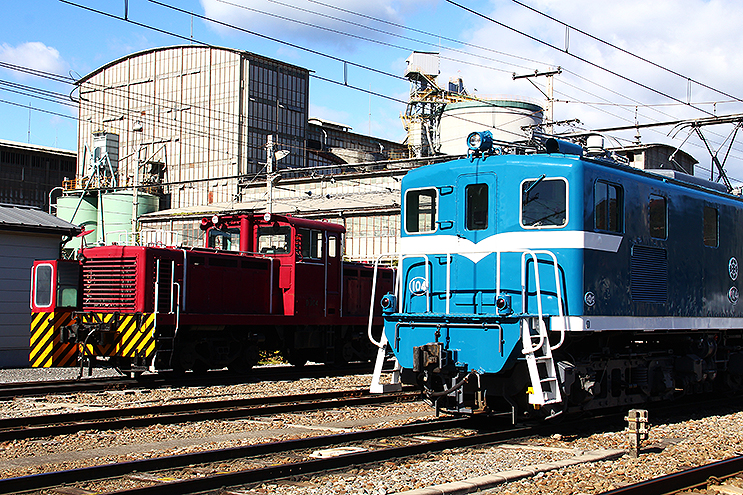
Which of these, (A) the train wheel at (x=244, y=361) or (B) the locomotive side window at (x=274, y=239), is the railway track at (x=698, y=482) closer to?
(A) the train wheel at (x=244, y=361)

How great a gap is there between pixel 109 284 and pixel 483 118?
45.4m

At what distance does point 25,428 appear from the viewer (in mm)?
9789

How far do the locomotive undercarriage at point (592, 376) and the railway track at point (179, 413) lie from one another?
2.40 meters

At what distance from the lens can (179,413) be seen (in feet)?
37.2

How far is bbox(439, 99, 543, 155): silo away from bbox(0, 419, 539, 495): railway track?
1914 inches

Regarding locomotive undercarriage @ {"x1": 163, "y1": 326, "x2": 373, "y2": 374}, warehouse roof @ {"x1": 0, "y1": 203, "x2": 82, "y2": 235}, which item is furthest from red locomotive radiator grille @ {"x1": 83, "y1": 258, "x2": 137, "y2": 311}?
warehouse roof @ {"x1": 0, "y1": 203, "x2": 82, "y2": 235}

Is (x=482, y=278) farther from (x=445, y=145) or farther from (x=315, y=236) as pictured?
(x=445, y=145)

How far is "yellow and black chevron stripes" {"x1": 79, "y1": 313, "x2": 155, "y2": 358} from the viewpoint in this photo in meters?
14.5

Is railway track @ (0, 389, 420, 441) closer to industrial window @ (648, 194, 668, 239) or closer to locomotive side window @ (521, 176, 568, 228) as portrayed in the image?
locomotive side window @ (521, 176, 568, 228)

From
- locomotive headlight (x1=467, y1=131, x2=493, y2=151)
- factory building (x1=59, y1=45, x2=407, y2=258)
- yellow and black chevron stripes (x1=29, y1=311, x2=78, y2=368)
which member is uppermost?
factory building (x1=59, y1=45, x2=407, y2=258)

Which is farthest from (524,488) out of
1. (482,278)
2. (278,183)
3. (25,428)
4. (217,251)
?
(278,183)

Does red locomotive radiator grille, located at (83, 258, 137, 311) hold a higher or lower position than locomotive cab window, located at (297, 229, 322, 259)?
lower

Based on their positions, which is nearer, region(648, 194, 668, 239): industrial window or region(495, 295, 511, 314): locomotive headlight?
region(495, 295, 511, 314): locomotive headlight

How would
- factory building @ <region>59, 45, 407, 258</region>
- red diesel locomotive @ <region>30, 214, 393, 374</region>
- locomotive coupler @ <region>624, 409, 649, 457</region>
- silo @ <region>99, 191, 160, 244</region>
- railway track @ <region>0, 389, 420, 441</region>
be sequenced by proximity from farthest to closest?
factory building @ <region>59, 45, 407, 258</region>
silo @ <region>99, 191, 160, 244</region>
red diesel locomotive @ <region>30, 214, 393, 374</region>
railway track @ <region>0, 389, 420, 441</region>
locomotive coupler @ <region>624, 409, 649, 457</region>
